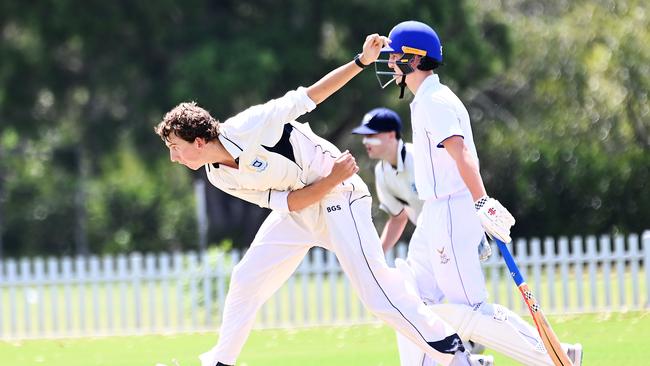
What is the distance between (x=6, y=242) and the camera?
3241cm

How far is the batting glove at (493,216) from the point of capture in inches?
251

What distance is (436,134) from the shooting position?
6.56m

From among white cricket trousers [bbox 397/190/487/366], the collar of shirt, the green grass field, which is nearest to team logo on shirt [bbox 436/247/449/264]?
white cricket trousers [bbox 397/190/487/366]

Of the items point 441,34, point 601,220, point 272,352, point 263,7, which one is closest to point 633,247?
point 272,352

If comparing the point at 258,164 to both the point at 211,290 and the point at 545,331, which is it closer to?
the point at 545,331

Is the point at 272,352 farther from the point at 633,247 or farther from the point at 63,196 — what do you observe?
the point at 63,196

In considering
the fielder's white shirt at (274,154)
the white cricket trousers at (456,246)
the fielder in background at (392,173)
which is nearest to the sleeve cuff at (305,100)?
the fielder's white shirt at (274,154)

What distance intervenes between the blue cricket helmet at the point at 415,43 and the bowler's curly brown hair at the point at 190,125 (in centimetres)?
99

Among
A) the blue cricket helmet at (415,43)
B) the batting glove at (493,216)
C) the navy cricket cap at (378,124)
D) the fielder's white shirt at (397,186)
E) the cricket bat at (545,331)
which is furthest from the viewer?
the navy cricket cap at (378,124)

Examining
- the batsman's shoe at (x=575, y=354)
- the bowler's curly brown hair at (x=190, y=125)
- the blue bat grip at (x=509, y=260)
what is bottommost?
the batsman's shoe at (x=575, y=354)

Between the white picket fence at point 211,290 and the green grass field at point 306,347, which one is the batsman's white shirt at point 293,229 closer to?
the green grass field at point 306,347

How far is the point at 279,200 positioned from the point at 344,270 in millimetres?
515

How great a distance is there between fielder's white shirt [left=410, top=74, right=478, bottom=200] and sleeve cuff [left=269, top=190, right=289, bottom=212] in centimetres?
70

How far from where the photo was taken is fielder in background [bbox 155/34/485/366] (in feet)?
21.6
